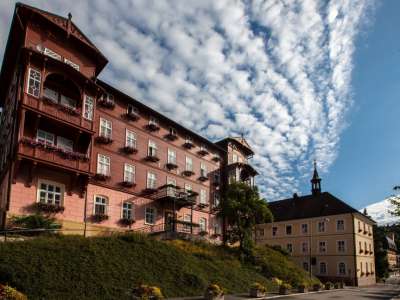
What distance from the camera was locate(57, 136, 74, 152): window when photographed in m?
27.1

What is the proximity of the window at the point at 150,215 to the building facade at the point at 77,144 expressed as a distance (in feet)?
0.31

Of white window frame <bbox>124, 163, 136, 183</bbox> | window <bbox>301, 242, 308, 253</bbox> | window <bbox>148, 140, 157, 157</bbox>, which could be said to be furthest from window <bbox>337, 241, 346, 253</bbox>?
white window frame <bbox>124, 163, 136, 183</bbox>

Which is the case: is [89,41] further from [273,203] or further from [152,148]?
[273,203]

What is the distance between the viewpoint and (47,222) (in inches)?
914

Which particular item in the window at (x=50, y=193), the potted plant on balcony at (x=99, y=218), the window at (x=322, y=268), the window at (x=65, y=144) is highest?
the window at (x=65, y=144)

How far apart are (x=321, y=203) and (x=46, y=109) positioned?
164 feet

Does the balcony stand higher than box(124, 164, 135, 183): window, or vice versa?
box(124, 164, 135, 183): window

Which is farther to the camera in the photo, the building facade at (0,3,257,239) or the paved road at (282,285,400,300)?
the paved road at (282,285,400,300)

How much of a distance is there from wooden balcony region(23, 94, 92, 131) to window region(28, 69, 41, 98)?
0.48m

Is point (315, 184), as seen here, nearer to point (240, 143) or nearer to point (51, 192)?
point (240, 143)

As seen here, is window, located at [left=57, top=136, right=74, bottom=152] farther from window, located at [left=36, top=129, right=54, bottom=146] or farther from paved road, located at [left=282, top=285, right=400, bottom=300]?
paved road, located at [left=282, top=285, right=400, bottom=300]

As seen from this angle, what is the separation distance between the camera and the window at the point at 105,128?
103ft

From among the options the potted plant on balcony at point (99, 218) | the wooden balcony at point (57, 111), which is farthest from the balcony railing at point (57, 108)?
the potted plant on balcony at point (99, 218)

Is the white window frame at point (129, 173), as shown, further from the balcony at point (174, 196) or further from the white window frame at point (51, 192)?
the white window frame at point (51, 192)
